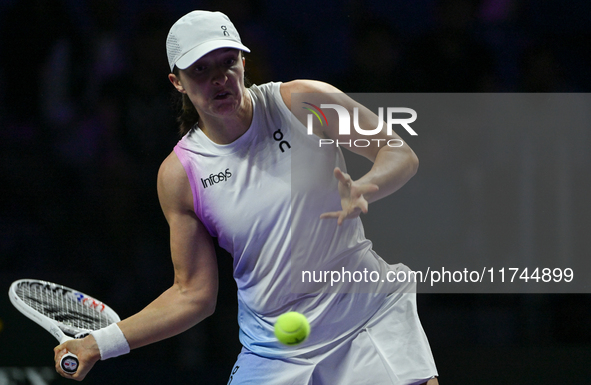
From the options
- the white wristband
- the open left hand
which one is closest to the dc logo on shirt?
the open left hand

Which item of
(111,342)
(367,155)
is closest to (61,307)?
(111,342)

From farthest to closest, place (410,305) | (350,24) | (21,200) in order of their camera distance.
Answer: (21,200), (350,24), (410,305)

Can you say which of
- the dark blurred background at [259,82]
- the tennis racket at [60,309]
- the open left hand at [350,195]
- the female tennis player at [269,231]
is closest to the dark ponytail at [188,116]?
the female tennis player at [269,231]

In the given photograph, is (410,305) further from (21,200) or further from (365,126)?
(21,200)

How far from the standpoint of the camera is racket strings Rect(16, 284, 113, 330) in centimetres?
266

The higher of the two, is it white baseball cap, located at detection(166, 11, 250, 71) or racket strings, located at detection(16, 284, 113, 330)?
white baseball cap, located at detection(166, 11, 250, 71)

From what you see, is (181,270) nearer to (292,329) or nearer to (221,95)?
(292,329)

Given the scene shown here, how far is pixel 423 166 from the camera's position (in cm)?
305

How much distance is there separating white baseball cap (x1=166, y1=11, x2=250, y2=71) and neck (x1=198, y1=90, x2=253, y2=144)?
0.21 m

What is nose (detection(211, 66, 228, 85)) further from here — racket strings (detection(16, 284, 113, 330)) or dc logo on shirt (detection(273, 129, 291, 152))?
racket strings (detection(16, 284, 113, 330))

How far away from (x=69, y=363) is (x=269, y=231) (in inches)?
33.3

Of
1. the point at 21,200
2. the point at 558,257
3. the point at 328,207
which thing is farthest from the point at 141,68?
the point at 558,257

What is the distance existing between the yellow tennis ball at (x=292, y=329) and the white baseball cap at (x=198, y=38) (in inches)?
36.5

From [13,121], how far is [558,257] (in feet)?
8.97
